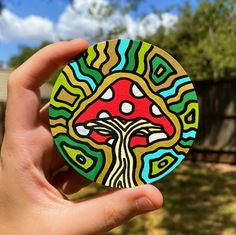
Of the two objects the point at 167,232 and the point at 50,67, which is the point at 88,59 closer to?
the point at 50,67

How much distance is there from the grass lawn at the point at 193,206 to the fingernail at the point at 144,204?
286 centimetres

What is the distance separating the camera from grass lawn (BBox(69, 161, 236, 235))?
13.2 feet

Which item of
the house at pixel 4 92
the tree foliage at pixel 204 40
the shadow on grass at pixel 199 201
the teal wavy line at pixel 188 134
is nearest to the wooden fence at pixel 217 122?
the shadow on grass at pixel 199 201

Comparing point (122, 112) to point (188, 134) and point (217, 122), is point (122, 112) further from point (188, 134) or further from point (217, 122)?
point (217, 122)

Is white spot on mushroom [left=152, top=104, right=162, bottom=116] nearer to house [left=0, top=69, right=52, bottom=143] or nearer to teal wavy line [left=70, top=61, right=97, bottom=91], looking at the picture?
teal wavy line [left=70, top=61, right=97, bottom=91]

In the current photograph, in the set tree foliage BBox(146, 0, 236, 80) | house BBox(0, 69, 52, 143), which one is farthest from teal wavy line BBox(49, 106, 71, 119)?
tree foliage BBox(146, 0, 236, 80)

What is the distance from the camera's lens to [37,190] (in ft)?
4.22

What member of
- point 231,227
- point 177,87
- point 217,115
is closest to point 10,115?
point 177,87

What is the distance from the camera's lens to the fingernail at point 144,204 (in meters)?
1.18

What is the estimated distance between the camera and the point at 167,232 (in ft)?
12.9

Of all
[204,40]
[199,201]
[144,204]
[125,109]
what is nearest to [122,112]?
[125,109]

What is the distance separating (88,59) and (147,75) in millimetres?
181

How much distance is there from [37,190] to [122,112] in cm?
35

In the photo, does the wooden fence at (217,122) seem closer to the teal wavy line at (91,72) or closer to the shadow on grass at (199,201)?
the shadow on grass at (199,201)
